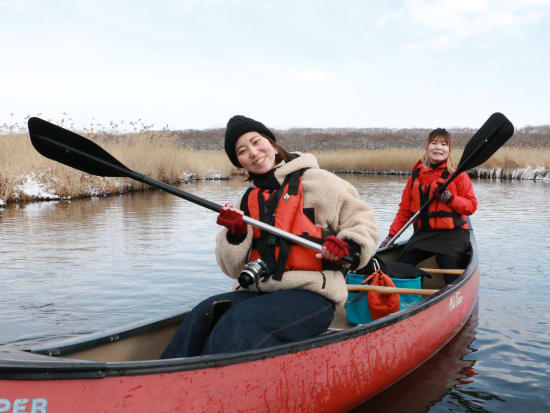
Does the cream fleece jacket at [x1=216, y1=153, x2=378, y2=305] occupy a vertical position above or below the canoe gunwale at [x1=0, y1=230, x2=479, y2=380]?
above

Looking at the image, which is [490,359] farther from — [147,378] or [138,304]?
[138,304]

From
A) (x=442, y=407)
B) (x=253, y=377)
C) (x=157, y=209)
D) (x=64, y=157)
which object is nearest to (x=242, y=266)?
(x=253, y=377)

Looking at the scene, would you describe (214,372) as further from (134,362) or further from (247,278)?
(247,278)

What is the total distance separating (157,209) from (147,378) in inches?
426

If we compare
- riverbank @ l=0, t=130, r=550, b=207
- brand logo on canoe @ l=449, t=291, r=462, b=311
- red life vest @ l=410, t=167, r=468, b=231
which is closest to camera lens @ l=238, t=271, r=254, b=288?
brand logo on canoe @ l=449, t=291, r=462, b=311

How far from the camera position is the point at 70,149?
3.06m

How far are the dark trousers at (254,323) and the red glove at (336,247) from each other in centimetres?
29

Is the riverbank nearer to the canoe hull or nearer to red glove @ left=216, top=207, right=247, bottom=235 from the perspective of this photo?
red glove @ left=216, top=207, right=247, bottom=235

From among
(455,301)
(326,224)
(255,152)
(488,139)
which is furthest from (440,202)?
(255,152)

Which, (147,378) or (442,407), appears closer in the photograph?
(147,378)

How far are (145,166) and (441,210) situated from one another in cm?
1254

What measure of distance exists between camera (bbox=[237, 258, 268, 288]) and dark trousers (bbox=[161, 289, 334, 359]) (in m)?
0.09

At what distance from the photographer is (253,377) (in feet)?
8.04

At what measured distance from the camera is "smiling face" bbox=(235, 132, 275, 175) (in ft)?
9.47
